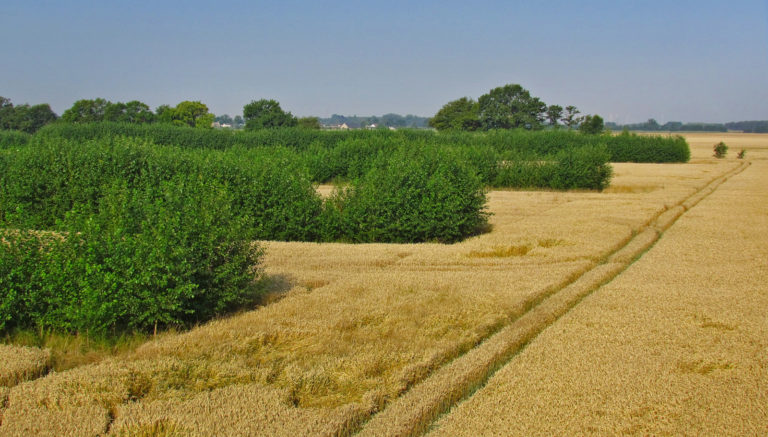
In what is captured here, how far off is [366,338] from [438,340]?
0.75 meters

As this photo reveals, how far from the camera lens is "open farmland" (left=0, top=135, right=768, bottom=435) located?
460 centimetres

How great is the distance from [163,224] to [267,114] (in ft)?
199

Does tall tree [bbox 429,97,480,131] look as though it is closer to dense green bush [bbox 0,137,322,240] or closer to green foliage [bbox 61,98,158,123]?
green foliage [bbox 61,98,158,123]

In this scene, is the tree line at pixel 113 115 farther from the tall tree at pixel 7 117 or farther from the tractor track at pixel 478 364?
the tractor track at pixel 478 364

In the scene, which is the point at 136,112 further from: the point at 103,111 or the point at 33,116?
the point at 33,116

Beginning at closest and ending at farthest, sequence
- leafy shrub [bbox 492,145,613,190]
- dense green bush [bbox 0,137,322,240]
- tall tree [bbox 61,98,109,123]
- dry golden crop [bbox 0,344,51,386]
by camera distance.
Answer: dry golden crop [bbox 0,344,51,386] < dense green bush [bbox 0,137,322,240] < leafy shrub [bbox 492,145,613,190] < tall tree [bbox 61,98,109,123]

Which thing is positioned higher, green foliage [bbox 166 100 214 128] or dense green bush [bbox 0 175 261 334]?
green foliage [bbox 166 100 214 128]

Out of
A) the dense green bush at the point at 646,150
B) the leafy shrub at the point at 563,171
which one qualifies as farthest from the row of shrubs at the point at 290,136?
the leafy shrub at the point at 563,171

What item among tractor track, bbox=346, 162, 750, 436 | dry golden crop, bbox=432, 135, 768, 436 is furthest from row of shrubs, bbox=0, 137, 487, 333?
dry golden crop, bbox=432, 135, 768, 436

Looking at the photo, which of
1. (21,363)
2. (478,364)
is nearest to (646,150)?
(478,364)

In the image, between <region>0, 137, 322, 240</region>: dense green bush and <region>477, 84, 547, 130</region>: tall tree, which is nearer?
<region>0, 137, 322, 240</region>: dense green bush

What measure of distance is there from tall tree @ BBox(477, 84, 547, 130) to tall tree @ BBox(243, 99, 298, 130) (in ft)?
72.6

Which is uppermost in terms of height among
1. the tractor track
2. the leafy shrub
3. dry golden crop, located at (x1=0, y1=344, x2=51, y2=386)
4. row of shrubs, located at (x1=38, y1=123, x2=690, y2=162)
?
row of shrubs, located at (x1=38, y1=123, x2=690, y2=162)

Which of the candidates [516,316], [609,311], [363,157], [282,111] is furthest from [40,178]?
[282,111]
